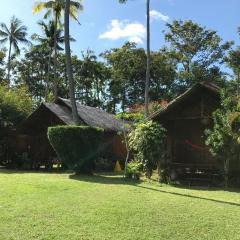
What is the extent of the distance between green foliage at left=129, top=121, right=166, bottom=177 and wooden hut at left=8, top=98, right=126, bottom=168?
8.28 m

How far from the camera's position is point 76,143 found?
21.5m

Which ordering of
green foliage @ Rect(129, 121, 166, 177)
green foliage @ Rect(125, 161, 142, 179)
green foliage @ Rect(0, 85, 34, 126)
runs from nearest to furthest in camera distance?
1. green foliage @ Rect(129, 121, 166, 177)
2. green foliage @ Rect(125, 161, 142, 179)
3. green foliage @ Rect(0, 85, 34, 126)

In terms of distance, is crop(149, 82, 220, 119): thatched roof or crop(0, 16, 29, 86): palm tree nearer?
crop(149, 82, 220, 119): thatched roof

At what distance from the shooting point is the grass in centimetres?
886

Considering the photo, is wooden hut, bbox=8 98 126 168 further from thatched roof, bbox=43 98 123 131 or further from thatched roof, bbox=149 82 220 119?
thatched roof, bbox=149 82 220 119

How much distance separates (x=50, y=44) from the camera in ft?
166

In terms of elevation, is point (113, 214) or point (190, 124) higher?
point (190, 124)

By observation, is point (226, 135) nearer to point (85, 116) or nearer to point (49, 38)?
point (85, 116)

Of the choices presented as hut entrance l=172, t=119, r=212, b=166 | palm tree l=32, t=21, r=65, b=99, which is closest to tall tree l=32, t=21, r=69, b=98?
palm tree l=32, t=21, r=65, b=99

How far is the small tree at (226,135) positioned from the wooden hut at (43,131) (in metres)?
11.9

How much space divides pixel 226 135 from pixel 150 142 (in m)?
3.66

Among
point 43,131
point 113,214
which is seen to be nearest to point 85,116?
point 43,131

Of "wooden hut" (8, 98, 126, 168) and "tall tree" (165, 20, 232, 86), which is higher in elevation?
"tall tree" (165, 20, 232, 86)

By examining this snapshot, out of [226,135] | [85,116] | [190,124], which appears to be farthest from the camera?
[85,116]
